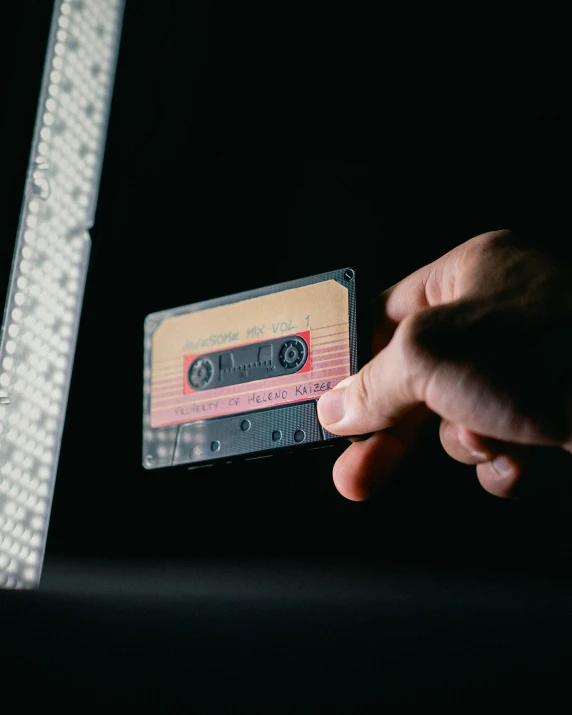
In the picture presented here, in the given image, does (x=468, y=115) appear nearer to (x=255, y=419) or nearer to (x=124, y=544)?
(x=255, y=419)

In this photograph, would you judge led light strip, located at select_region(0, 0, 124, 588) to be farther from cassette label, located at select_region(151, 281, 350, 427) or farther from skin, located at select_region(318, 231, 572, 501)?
skin, located at select_region(318, 231, 572, 501)

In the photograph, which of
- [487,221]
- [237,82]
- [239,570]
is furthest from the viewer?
[237,82]

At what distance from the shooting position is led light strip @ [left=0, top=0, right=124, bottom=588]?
113 cm

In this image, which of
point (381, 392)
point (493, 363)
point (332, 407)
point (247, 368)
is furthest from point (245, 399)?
point (493, 363)

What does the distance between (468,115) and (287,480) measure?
104 cm

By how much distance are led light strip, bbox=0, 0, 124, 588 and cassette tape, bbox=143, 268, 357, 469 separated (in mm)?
216

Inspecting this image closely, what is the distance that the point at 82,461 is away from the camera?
6.14 ft

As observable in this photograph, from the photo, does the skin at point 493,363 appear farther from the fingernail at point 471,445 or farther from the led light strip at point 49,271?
the led light strip at point 49,271

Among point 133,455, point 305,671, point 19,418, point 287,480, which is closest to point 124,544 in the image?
point 133,455

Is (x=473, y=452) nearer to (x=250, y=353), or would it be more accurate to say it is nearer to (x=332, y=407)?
(x=332, y=407)

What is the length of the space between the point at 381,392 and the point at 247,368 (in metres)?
0.46

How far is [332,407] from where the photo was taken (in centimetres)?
104

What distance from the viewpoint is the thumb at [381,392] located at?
831mm

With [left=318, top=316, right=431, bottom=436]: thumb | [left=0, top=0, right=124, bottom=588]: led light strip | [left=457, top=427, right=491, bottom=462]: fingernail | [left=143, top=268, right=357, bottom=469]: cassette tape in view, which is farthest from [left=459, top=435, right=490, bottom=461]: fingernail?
[left=0, top=0, right=124, bottom=588]: led light strip
